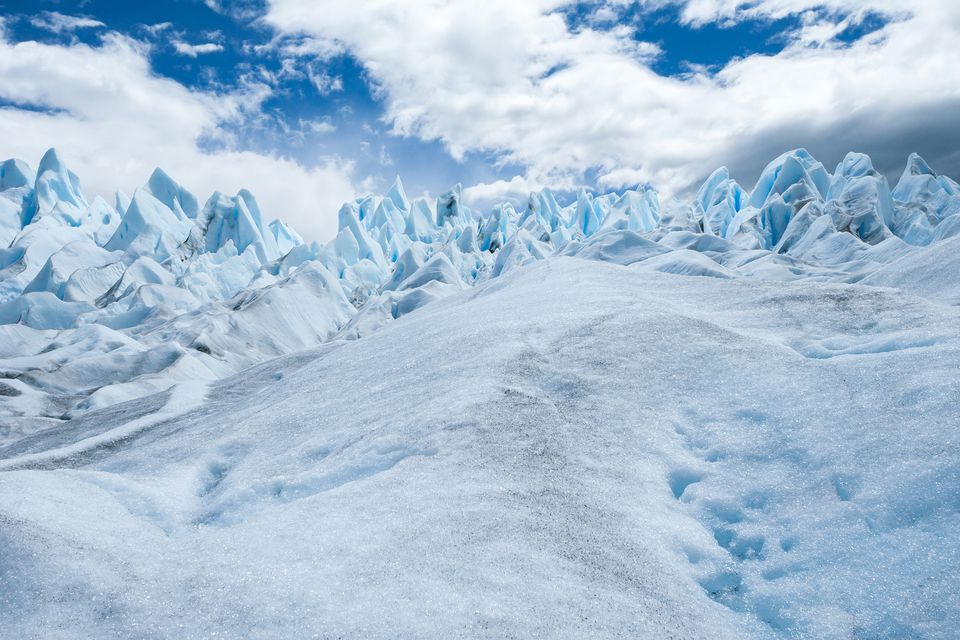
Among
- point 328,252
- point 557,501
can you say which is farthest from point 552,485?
point 328,252

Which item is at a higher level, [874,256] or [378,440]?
[378,440]

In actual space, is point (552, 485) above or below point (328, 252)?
below

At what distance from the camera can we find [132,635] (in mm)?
2068

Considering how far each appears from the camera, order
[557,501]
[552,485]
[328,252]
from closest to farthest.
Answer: [557,501]
[552,485]
[328,252]

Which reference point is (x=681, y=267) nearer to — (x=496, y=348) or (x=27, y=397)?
(x=496, y=348)

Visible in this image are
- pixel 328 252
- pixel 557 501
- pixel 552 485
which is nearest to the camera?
pixel 557 501

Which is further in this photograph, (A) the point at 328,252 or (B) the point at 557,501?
(A) the point at 328,252

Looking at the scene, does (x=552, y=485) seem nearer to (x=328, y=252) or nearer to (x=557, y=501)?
(x=557, y=501)

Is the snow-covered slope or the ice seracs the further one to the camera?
the ice seracs

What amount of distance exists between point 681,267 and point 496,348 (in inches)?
499

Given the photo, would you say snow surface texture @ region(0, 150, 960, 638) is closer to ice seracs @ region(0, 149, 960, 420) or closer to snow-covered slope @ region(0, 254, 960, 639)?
snow-covered slope @ region(0, 254, 960, 639)

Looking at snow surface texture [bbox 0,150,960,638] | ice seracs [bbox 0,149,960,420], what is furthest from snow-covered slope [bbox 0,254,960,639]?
ice seracs [bbox 0,149,960,420]

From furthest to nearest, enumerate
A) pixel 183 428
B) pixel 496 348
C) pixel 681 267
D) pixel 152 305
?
pixel 152 305 → pixel 681 267 → pixel 183 428 → pixel 496 348

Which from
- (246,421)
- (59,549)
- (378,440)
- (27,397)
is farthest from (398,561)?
(27,397)
